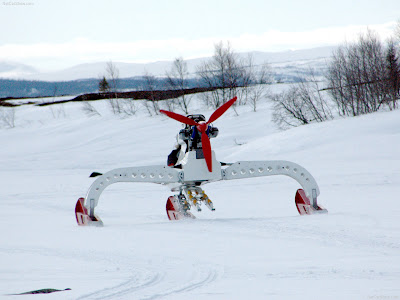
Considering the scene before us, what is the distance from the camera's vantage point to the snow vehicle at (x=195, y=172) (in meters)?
7.90

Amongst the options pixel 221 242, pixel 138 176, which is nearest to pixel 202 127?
pixel 138 176

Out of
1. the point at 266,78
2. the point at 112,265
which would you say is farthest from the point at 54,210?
the point at 266,78

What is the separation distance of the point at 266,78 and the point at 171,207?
50.1 m

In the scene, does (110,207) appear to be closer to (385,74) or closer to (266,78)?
(385,74)

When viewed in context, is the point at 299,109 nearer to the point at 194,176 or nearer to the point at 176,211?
the point at 176,211

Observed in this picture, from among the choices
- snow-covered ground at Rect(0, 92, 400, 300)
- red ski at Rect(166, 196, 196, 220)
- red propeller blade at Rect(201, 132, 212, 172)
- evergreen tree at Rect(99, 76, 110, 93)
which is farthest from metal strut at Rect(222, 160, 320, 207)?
evergreen tree at Rect(99, 76, 110, 93)

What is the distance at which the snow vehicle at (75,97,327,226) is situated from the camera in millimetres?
7902

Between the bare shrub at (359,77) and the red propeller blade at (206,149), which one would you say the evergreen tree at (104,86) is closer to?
the bare shrub at (359,77)

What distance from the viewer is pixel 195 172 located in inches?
314

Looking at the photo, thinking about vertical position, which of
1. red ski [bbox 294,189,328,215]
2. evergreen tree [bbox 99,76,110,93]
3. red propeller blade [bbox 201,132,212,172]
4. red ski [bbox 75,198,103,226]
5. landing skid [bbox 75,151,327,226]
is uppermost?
evergreen tree [bbox 99,76,110,93]

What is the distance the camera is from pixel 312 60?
140 metres

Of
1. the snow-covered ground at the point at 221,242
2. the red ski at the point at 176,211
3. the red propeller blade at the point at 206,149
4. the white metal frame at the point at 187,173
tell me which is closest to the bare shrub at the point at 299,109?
the snow-covered ground at the point at 221,242

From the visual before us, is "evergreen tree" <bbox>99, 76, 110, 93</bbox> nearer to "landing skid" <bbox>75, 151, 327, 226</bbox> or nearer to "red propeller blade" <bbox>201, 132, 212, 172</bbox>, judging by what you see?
A: "landing skid" <bbox>75, 151, 327, 226</bbox>

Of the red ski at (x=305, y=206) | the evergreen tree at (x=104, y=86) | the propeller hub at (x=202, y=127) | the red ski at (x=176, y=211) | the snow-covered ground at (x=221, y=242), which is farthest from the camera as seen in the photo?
the evergreen tree at (x=104, y=86)
